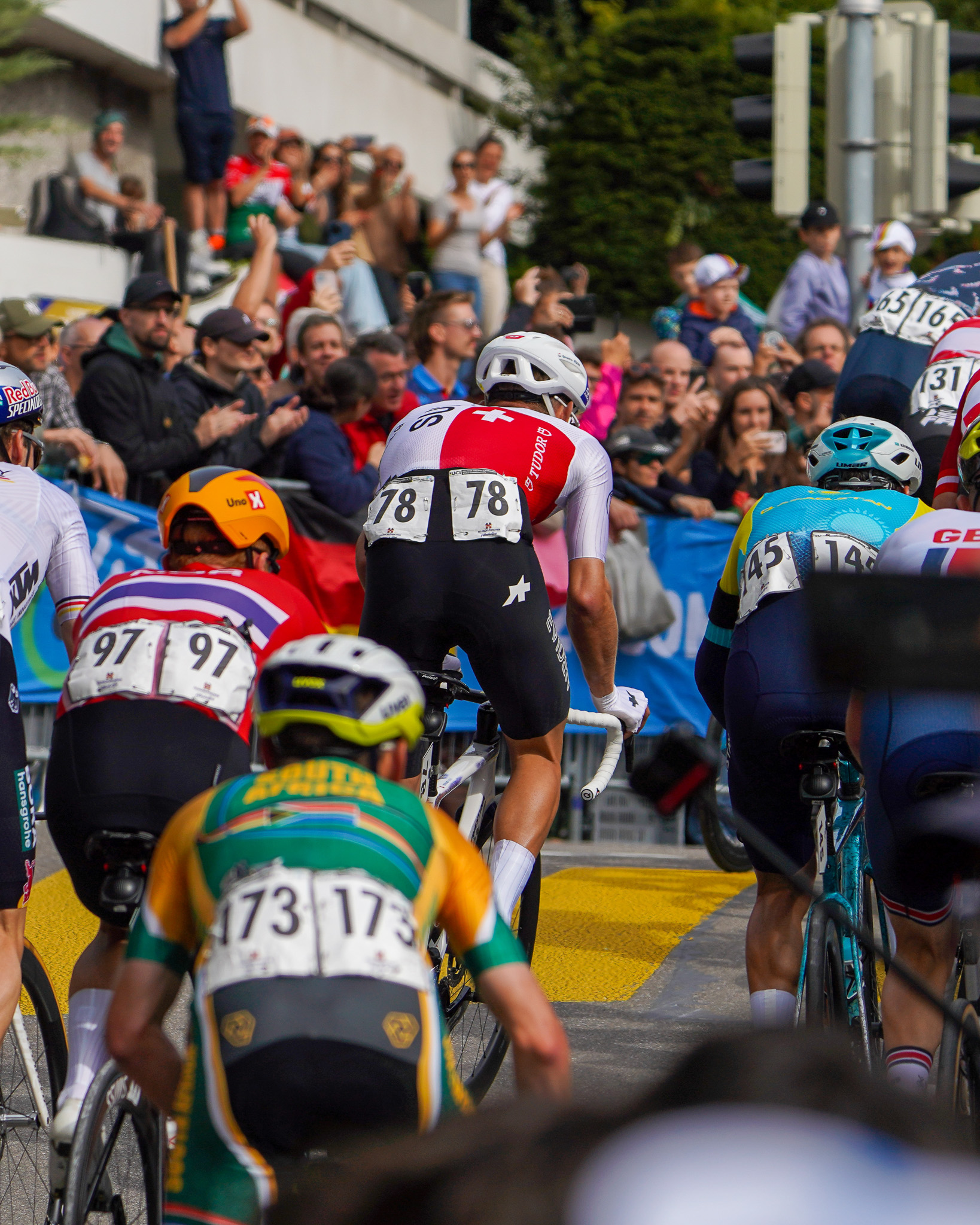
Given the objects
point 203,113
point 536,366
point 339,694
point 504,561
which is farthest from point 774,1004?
point 203,113

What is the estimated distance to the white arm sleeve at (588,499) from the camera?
5.94 m

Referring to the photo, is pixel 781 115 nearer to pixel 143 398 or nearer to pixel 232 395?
pixel 232 395

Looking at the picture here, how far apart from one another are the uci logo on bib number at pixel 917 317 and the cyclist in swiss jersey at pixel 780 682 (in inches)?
119

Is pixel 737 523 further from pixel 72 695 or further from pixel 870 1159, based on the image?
pixel 870 1159

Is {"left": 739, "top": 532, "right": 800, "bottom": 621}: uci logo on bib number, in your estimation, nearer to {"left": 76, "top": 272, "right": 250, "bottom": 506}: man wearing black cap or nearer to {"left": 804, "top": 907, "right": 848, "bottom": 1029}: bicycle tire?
{"left": 804, "top": 907, "right": 848, "bottom": 1029}: bicycle tire

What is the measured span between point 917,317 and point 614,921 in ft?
10.1

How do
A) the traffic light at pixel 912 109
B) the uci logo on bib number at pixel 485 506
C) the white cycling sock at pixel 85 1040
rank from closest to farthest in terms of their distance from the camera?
1. the white cycling sock at pixel 85 1040
2. the uci logo on bib number at pixel 485 506
3. the traffic light at pixel 912 109

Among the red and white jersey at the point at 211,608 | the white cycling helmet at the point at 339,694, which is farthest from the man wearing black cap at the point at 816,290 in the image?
the white cycling helmet at the point at 339,694

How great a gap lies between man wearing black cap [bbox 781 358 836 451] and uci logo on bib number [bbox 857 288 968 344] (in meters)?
2.60

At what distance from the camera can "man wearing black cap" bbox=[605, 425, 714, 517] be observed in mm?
10484

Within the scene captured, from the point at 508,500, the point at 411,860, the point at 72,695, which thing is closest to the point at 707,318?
the point at 508,500

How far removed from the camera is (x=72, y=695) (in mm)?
4383

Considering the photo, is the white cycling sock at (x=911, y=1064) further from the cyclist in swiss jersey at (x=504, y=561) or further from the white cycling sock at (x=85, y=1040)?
the white cycling sock at (x=85, y=1040)

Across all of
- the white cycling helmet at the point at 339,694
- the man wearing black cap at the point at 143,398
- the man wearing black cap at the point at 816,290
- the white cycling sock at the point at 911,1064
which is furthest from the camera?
the man wearing black cap at the point at 816,290
